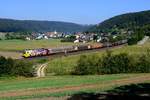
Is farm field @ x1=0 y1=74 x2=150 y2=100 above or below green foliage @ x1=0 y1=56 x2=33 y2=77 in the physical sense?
below

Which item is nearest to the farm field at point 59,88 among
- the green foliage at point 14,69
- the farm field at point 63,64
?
the green foliage at point 14,69

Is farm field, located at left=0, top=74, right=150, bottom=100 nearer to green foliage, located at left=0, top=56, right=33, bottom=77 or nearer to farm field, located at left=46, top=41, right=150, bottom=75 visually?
green foliage, located at left=0, top=56, right=33, bottom=77

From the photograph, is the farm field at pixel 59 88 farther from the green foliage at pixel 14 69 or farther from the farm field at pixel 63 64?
the farm field at pixel 63 64

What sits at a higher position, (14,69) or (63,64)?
(63,64)

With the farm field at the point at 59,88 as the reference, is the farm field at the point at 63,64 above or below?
above

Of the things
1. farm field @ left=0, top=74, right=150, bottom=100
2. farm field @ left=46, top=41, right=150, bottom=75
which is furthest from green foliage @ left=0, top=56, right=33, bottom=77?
farm field @ left=0, top=74, right=150, bottom=100

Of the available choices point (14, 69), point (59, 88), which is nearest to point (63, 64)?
point (14, 69)

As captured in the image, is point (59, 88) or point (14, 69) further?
point (14, 69)

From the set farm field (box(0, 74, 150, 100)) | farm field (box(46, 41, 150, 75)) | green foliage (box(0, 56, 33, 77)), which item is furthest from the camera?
farm field (box(46, 41, 150, 75))

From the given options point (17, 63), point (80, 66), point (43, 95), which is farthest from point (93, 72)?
point (43, 95)

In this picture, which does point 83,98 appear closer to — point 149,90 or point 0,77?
point 149,90

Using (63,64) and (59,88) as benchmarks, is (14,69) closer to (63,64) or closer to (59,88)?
(63,64)

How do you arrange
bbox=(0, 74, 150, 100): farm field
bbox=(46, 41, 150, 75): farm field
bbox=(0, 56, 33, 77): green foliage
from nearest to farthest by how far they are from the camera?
bbox=(0, 74, 150, 100): farm field < bbox=(0, 56, 33, 77): green foliage < bbox=(46, 41, 150, 75): farm field

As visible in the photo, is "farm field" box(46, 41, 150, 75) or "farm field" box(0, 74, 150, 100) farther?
"farm field" box(46, 41, 150, 75)
